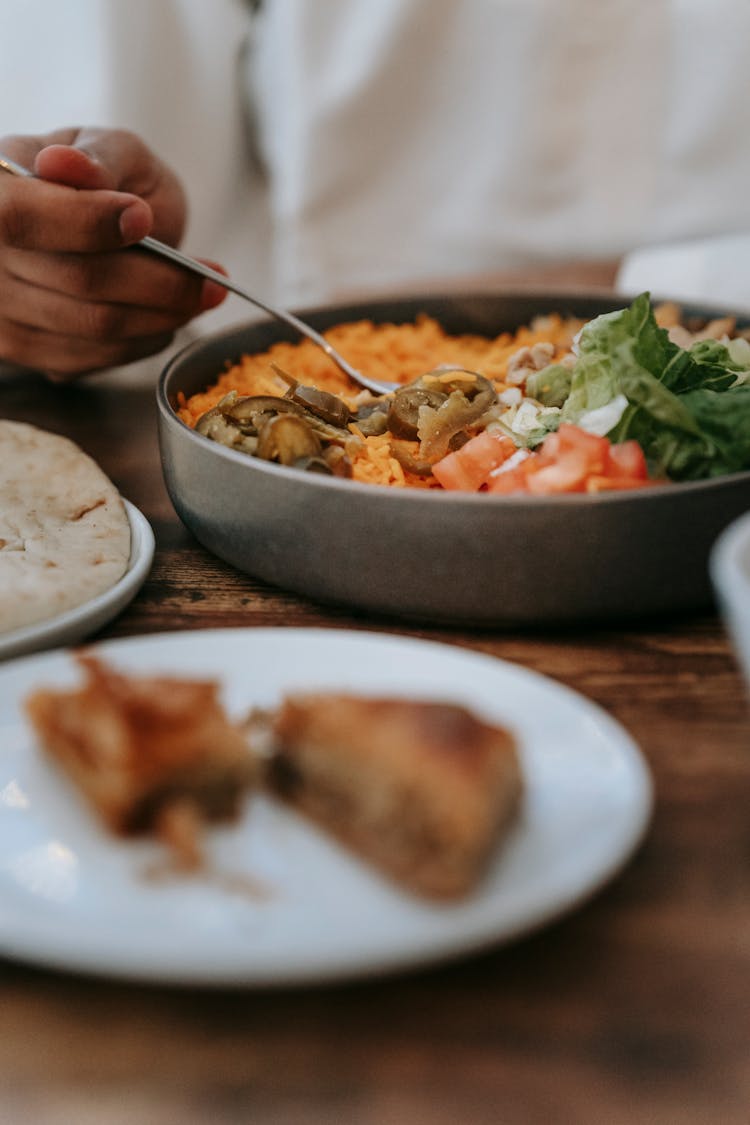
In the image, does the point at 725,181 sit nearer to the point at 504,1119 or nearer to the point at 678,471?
the point at 678,471

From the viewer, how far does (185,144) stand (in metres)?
4.14

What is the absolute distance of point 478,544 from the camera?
1.39 metres

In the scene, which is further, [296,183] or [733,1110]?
[296,183]

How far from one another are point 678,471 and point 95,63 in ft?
10.3

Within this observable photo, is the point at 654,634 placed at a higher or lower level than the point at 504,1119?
lower

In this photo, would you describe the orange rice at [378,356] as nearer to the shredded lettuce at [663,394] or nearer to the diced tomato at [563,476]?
the shredded lettuce at [663,394]

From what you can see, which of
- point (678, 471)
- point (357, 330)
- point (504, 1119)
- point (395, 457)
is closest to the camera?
point (504, 1119)

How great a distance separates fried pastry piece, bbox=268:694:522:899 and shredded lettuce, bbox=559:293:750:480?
78cm

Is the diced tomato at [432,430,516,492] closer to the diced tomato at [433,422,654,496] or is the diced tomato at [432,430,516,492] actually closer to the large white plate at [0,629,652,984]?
the diced tomato at [433,422,654,496]

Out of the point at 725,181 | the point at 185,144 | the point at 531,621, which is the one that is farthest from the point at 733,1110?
the point at 185,144

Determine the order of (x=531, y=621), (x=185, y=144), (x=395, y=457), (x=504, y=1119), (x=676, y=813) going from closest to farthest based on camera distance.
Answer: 1. (x=504, y=1119)
2. (x=676, y=813)
3. (x=531, y=621)
4. (x=395, y=457)
5. (x=185, y=144)

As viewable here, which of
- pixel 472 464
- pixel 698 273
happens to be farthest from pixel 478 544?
pixel 698 273

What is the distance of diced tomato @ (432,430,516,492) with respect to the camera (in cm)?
174

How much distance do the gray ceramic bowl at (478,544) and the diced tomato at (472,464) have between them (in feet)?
1.05
